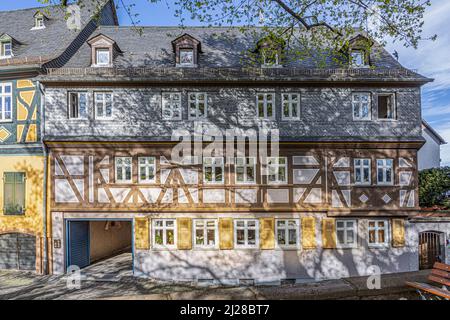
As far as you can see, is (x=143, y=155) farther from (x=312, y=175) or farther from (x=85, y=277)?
(x=312, y=175)

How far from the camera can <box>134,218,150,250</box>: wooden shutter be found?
11.8 metres

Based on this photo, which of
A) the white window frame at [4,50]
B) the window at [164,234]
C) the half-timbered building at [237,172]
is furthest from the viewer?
the white window frame at [4,50]

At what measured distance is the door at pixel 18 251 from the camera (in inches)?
468

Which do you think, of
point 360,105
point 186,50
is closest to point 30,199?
point 186,50

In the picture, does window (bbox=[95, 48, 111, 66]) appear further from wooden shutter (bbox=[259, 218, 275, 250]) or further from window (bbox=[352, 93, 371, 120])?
window (bbox=[352, 93, 371, 120])

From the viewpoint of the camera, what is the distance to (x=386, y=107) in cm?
1276

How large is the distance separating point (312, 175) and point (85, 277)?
10121 millimetres

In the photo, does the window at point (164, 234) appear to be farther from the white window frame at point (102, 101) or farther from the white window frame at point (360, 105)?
the white window frame at point (360, 105)

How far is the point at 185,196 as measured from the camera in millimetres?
11820

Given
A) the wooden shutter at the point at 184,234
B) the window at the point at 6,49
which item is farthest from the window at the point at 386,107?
the window at the point at 6,49

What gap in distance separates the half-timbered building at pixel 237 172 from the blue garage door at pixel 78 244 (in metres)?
0.13

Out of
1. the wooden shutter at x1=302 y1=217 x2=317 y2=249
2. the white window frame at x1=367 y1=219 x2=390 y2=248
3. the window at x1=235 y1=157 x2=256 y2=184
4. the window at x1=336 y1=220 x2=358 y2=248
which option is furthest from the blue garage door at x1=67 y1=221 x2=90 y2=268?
the white window frame at x1=367 y1=219 x2=390 y2=248

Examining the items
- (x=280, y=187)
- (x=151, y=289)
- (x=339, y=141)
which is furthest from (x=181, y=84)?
(x=151, y=289)

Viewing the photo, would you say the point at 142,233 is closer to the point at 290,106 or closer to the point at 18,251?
the point at 18,251
